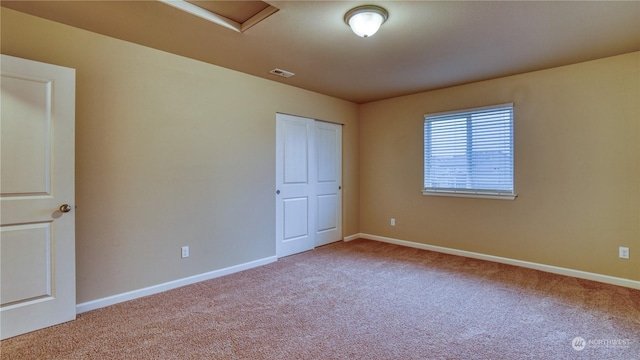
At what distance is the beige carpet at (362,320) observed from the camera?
2010 mm

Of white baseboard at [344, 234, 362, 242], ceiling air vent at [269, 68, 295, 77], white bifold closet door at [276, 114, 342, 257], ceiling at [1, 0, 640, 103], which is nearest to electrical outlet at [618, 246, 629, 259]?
ceiling at [1, 0, 640, 103]

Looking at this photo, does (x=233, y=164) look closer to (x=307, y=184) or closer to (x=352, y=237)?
(x=307, y=184)

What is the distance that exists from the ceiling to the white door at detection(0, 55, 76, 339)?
2.01 ft

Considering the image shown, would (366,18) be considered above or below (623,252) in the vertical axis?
above

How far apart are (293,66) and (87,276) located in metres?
2.86

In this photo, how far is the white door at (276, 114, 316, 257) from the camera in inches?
164

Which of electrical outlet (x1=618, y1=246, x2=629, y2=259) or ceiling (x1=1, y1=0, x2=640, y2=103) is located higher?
ceiling (x1=1, y1=0, x2=640, y2=103)

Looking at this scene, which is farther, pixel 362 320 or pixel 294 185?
pixel 294 185

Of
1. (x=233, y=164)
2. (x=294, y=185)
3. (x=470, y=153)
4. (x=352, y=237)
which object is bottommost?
(x=352, y=237)

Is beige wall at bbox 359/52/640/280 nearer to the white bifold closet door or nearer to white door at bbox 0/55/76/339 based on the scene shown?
the white bifold closet door

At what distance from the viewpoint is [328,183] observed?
16.2 ft

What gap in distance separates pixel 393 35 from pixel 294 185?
95.6 inches

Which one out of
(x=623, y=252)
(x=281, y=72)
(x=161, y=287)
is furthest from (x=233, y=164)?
(x=623, y=252)

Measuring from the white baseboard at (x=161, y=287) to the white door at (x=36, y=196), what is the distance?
20 cm
